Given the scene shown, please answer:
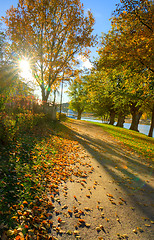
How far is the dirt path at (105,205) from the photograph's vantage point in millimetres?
2826

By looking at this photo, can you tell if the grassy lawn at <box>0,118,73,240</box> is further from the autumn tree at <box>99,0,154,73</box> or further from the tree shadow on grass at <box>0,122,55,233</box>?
the autumn tree at <box>99,0,154,73</box>

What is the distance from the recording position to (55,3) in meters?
13.0

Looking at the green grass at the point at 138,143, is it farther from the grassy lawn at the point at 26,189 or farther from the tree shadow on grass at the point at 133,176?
the grassy lawn at the point at 26,189

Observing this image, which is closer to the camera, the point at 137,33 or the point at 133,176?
the point at 133,176

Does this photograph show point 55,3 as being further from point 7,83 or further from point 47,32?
point 7,83

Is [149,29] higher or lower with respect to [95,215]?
higher

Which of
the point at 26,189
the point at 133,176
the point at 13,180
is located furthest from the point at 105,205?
the point at 13,180

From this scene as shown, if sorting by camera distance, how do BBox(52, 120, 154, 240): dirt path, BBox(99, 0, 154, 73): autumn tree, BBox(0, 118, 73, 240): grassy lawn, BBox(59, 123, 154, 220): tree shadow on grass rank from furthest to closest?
BBox(99, 0, 154, 73): autumn tree → BBox(59, 123, 154, 220): tree shadow on grass → BBox(52, 120, 154, 240): dirt path → BBox(0, 118, 73, 240): grassy lawn

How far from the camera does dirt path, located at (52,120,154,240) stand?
2.83m

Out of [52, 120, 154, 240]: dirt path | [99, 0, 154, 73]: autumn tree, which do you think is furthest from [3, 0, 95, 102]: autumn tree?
[52, 120, 154, 240]: dirt path

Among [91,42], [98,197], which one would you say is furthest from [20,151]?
[91,42]

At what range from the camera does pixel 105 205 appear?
3648 millimetres

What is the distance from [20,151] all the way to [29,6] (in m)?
13.9

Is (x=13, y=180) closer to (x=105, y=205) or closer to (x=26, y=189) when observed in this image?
(x=26, y=189)
